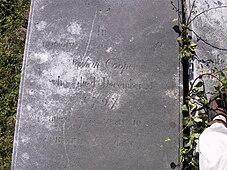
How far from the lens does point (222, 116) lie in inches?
126

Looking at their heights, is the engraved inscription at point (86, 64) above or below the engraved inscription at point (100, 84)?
above

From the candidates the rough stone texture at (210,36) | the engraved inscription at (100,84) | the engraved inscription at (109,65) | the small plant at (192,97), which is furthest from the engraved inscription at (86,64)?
the rough stone texture at (210,36)

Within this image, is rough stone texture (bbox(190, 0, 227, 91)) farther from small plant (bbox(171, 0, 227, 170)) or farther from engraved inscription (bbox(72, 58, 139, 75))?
engraved inscription (bbox(72, 58, 139, 75))

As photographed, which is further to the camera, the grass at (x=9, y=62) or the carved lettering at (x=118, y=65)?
the grass at (x=9, y=62)

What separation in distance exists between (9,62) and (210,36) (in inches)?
74.1

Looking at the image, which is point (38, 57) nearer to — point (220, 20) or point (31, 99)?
point (31, 99)

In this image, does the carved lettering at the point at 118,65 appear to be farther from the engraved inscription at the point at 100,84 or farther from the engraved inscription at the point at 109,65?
the engraved inscription at the point at 100,84

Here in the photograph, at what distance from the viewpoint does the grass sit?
3.66m

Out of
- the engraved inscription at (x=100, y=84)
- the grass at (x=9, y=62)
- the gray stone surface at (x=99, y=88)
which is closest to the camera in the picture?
the gray stone surface at (x=99, y=88)

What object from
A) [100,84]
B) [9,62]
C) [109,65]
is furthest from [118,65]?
[9,62]

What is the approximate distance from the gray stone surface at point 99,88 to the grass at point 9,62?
46 cm

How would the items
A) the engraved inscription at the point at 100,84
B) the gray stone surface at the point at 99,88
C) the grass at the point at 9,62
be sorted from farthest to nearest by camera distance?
1. the grass at the point at 9,62
2. the engraved inscription at the point at 100,84
3. the gray stone surface at the point at 99,88

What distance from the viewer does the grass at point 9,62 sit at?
366 centimetres

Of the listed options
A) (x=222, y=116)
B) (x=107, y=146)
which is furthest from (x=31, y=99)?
(x=222, y=116)
